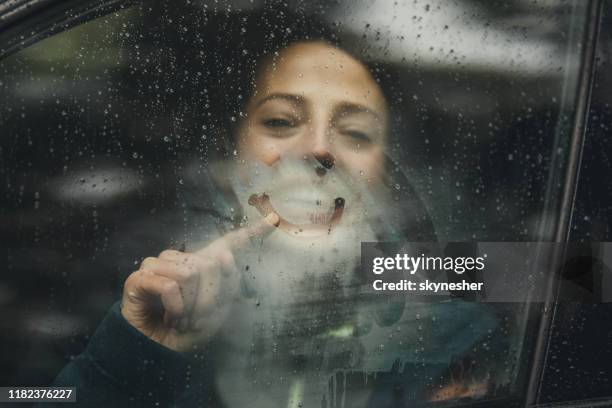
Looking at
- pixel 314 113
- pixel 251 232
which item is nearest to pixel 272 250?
pixel 251 232

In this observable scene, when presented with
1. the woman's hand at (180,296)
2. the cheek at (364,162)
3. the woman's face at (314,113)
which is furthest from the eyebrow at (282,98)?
the woman's hand at (180,296)

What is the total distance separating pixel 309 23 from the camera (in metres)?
1.49

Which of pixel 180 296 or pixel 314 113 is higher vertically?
pixel 314 113

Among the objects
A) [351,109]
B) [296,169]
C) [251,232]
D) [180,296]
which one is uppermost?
[351,109]

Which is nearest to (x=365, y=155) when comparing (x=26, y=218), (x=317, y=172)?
(x=317, y=172)

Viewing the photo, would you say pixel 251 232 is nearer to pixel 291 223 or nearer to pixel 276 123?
pixel 291 223

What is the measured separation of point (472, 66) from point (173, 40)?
22.8 inches

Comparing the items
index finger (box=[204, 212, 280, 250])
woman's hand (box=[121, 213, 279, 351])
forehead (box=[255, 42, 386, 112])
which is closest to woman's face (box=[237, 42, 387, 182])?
forehead (box=[255, 42, 386, 112])

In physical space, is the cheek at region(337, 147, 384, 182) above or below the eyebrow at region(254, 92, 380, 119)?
below

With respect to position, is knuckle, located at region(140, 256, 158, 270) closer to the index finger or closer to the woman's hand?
the woman's hand

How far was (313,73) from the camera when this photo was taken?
1493 mm

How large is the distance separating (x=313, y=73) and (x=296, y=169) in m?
0.19

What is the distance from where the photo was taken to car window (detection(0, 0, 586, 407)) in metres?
1.44

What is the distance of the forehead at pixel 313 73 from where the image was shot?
4.89 ft
